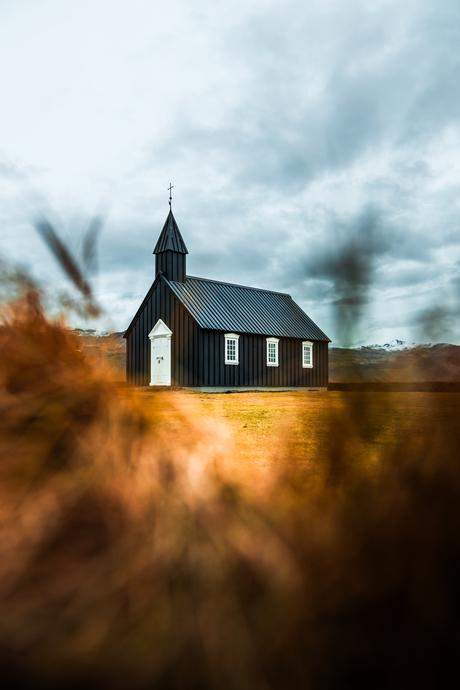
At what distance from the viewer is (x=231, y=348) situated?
65.5ft

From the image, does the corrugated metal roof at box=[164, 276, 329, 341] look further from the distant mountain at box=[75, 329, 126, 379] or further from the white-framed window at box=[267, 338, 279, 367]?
the distant mountain at box=[75, 329, 126, 379]

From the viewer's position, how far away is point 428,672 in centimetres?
62

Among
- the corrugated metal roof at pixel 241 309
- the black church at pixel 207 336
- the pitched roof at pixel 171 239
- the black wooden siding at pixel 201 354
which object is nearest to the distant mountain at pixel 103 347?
the black wooden siding at pixel 201 354

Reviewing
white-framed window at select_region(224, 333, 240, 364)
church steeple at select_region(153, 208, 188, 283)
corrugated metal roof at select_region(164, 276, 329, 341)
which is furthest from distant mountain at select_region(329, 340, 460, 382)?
church steeple at select_region(153, 208, 188, 283)

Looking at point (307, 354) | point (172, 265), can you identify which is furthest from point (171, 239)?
point (307, 354)

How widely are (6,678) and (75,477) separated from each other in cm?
34

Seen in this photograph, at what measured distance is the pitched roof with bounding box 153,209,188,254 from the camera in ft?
67.4

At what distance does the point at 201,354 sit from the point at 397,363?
58.6ft

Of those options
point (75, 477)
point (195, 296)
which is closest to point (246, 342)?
point (195, 296)

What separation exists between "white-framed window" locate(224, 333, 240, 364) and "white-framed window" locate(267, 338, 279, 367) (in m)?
2.17

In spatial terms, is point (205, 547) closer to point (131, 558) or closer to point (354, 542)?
point (131, 558)

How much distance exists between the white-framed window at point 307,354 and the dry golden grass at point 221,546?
23155 millimetres

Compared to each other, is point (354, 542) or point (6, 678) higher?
point (354, 542)

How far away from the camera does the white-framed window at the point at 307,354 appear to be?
2389 cm
